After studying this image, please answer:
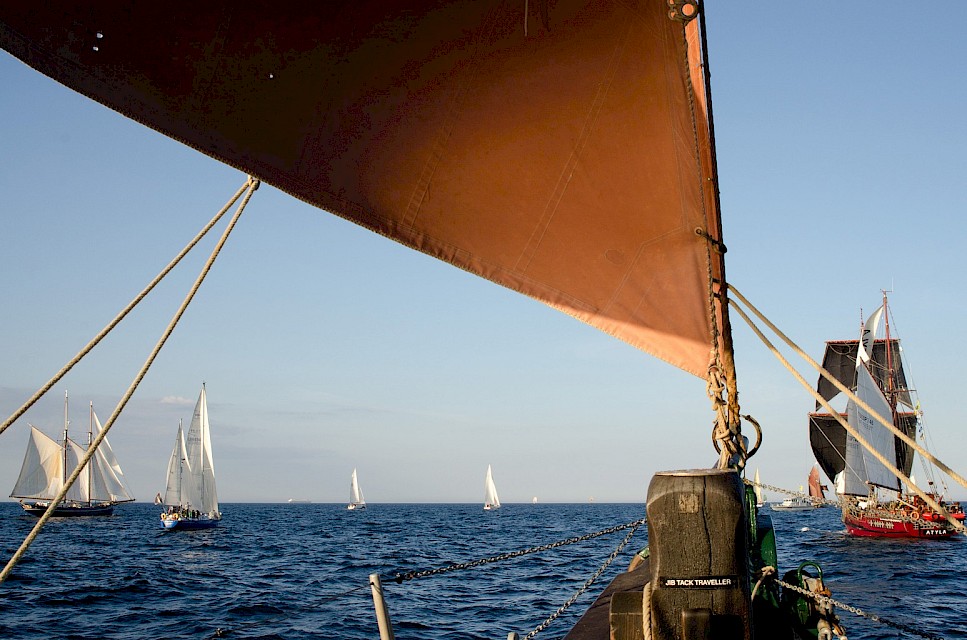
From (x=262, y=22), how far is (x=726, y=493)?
3240mm

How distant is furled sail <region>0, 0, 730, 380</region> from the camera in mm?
3316

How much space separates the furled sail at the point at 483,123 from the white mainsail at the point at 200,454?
207ft

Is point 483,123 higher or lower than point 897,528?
higher

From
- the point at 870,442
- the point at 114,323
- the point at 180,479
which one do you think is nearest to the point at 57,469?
the point at 180,479

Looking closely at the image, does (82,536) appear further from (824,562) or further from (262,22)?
(262,22)

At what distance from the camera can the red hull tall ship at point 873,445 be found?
5125 centimetres

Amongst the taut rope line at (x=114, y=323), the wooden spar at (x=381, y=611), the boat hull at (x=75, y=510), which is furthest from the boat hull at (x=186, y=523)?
the wooden spar at (x=381, y=611)

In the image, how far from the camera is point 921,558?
1489 inches

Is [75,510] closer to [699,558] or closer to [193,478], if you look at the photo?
[193,478]

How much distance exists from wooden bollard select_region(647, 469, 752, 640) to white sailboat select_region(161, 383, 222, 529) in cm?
6362

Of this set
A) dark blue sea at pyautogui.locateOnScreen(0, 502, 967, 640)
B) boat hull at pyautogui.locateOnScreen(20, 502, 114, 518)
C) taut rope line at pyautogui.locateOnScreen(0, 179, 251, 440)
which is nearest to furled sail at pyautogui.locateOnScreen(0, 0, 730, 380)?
taut rope line at pyautogui.locateOnScreen(0, 179, 251, 440)

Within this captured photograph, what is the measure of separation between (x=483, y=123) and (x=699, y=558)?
2565 mm

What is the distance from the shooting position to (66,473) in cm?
7569

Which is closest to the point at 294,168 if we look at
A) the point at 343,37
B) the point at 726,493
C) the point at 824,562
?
the point at 343,37
